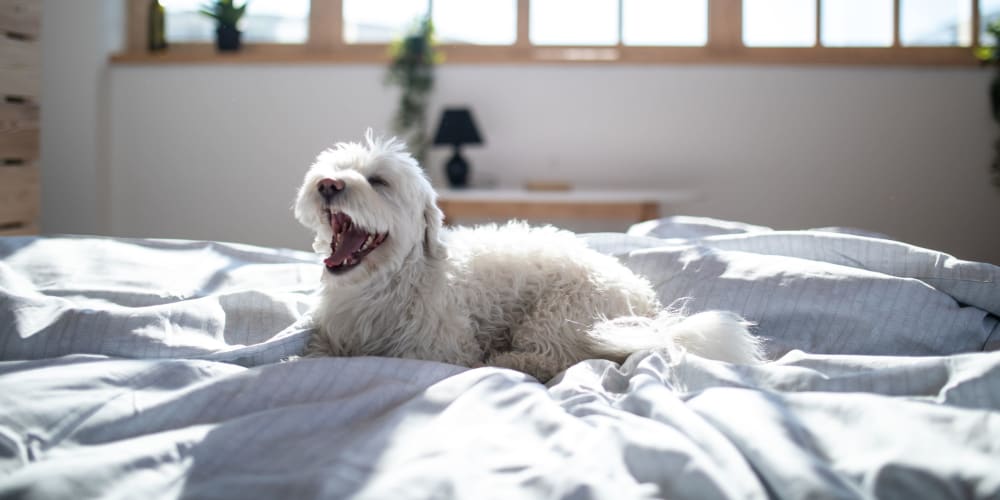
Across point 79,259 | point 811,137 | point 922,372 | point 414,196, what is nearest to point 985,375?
point 922,372

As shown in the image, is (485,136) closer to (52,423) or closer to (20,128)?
(20,128)

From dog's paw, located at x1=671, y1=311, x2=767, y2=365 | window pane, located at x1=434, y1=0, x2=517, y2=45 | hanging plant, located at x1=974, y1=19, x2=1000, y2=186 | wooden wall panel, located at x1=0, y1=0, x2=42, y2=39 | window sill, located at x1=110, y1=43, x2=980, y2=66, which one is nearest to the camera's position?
dog's paw, located at x1=671, y1=311, x2=767, y2=365

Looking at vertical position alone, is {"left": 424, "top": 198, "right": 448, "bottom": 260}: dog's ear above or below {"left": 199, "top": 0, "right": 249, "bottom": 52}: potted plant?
below

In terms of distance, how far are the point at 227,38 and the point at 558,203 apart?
7.26 feet

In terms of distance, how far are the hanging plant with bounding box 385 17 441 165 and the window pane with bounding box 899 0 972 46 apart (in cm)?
262

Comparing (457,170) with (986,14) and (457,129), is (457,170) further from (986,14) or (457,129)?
(986,14)

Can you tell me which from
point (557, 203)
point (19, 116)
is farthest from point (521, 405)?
point (19, 116)

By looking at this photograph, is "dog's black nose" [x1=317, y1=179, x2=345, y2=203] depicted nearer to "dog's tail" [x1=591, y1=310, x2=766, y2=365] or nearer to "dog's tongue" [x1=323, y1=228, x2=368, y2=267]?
"dog's tongue" [x1=323, y1=228, x2=368, y2=267]

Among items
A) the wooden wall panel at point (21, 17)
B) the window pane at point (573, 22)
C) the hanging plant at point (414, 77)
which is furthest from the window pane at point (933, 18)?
the wooden wall panel at point (21, 17)

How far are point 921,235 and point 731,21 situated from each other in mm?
1585

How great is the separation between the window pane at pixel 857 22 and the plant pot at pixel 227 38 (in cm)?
333

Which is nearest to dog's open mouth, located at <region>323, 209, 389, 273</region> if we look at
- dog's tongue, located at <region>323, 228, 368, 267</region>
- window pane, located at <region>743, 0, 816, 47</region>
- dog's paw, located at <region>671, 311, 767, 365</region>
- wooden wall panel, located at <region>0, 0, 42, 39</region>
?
dog's tongue, located at <region>323, 228, 368, 267</region>

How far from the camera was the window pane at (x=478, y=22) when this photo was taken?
4.24m

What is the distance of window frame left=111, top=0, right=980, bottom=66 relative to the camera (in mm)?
4035
